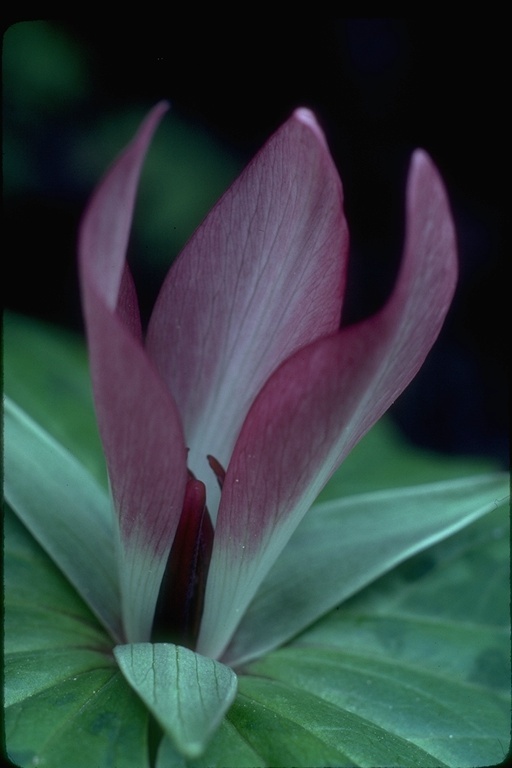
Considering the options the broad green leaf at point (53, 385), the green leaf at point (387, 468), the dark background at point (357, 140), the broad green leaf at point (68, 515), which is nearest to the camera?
the broad green leaf at point (68, 515)

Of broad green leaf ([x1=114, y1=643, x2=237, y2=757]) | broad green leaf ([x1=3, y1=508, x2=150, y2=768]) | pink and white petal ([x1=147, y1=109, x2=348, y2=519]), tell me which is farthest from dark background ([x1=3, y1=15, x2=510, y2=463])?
broad green leaf ([x1=114, y1=643, x2=237, y2=757])

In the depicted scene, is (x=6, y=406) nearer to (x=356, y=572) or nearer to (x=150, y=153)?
(x=356, y=572)

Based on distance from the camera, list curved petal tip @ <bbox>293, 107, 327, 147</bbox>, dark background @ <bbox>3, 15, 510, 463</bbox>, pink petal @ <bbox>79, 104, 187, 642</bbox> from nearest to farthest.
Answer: pink petal @ <bbox>79, 104, 187, 642</bbox>
curved petal tip @ <bbox>293, 107, 327, 147</bbox>
dark background @ <bbox>3, 15, 510, 463</bbox>

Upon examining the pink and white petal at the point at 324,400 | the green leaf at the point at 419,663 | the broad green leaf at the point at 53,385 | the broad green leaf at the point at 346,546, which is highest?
the pink and white petal at the point at 324,400

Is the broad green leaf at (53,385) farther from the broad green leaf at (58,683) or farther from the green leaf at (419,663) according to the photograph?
the green leaf at (419,663)

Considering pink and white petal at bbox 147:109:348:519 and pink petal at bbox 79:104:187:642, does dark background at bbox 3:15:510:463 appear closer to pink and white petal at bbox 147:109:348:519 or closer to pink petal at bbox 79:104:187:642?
pink and white petal at bbox 147:109:348:519

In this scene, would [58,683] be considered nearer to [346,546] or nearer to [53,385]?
[346,546]

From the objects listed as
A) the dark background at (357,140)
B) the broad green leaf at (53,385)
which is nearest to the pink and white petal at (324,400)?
the broad green leaf at (53,385)
